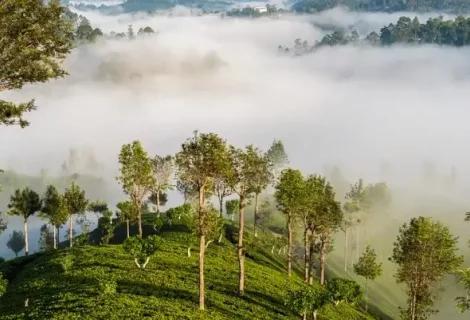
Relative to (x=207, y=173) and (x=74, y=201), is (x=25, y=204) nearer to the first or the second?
(x=74, y=201)

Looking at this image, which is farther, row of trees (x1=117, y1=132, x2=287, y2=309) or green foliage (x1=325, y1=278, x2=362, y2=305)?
green foliage (x1=325, y1=278, x2=362, y2=305)

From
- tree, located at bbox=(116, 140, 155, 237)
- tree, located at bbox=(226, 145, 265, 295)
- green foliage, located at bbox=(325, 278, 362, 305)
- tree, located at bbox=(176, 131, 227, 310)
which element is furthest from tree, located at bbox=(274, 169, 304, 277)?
tree, located at bbox=(176, 131, 227, 310)

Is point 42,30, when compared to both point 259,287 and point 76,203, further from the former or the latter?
point 76,203

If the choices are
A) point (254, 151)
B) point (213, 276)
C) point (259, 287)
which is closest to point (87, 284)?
point (213, 276)

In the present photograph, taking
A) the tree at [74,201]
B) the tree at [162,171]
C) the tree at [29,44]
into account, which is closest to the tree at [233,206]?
the tree at [162,171]

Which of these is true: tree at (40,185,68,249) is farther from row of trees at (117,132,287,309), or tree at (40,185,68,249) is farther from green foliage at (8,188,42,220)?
row of trees at (117,132,287,309)

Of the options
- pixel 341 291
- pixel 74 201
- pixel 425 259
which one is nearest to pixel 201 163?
pixel 341 291

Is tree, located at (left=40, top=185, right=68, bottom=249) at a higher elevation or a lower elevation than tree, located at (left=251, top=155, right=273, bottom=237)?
lower
